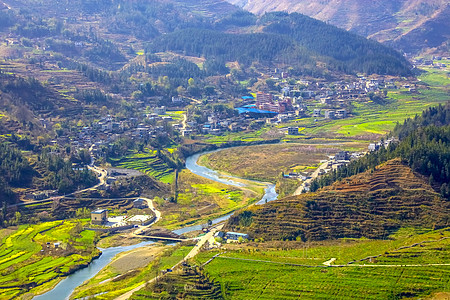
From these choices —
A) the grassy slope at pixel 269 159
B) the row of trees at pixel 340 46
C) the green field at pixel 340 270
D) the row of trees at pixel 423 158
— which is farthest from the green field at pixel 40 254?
the row of trees at pixel 340 46

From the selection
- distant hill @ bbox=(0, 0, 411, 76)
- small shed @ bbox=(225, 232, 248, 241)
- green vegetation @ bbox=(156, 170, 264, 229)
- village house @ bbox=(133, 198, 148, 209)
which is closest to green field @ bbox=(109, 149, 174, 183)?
green vegetation @ bbox=(156, 170, 264, 229)

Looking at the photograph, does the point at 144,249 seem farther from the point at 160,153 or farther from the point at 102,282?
the point at 160,153

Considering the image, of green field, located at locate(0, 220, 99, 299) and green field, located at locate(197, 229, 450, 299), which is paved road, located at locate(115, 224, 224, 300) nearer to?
green field, located at locate(197, 229, 450, 299)

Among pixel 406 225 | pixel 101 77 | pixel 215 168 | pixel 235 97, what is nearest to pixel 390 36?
pixel 235 97

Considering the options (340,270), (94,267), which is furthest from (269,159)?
(340,270)

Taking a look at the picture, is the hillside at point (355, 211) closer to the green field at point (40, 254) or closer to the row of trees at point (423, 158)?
the row of trees at point (423, 158)
